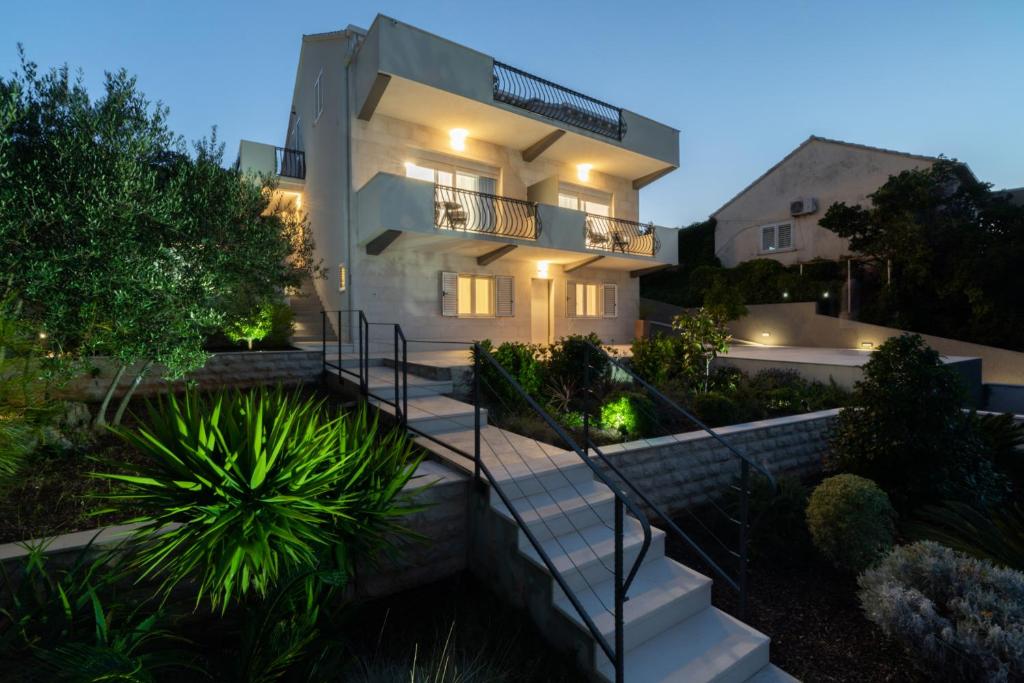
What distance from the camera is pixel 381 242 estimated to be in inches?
396

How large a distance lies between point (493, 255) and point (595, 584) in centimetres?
955

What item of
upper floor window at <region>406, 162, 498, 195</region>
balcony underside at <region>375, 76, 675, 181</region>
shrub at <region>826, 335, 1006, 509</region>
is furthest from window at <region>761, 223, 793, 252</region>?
shrub at <region>826, 335, 1006, 509</region>

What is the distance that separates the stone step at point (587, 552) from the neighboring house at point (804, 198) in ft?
64.5

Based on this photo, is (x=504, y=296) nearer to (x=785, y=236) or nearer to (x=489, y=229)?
(x=489, y=229)


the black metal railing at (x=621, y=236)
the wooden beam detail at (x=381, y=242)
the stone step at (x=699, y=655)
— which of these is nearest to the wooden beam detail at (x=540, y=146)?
the black metal railing at (x=621, y=236)

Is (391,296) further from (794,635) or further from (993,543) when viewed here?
(993,543)

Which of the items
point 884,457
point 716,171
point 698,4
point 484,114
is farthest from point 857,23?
point 716,171

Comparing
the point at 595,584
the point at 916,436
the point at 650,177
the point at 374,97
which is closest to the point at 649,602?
the point at 595,584

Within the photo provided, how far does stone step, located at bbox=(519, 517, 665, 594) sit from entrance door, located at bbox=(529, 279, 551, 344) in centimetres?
992

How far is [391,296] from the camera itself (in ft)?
35.5

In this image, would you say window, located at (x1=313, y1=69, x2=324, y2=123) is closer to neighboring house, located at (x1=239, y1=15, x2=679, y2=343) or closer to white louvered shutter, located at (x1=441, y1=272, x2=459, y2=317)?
neighboring house, located at (x1=239, y1=15, x2=679, y2=343)

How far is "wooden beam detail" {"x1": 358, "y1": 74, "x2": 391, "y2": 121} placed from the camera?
9406mm

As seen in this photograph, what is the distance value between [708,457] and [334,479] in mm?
4259

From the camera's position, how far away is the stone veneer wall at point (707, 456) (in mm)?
4734
